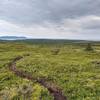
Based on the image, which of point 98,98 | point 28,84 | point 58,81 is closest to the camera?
point 98,98

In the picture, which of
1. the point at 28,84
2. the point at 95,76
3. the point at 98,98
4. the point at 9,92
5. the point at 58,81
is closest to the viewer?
the point at 98,98

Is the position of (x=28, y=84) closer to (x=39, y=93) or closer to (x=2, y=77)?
(x=39, y=93)

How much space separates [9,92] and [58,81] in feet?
39.1

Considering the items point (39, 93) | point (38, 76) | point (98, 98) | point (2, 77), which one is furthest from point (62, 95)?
point (2, 77)

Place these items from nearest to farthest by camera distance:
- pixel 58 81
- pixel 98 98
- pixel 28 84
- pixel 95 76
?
pixel 98 98 → pixel 28 84 → pixel 58 81 → pixel 95 76

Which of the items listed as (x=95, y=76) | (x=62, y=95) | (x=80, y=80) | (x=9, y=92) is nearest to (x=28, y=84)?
(x=9, y=92)

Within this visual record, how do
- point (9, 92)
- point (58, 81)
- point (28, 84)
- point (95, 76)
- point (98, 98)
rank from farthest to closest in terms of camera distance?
point (95, 76) < point (58, 81) < point (28, 84) < point (9, 92) < point (98, 98)

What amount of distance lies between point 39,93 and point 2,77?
16.6m

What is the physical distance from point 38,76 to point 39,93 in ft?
48.7

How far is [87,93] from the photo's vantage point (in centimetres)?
3288

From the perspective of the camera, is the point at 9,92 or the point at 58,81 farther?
the point at 58,81

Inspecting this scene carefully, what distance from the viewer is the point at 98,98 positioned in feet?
99.7

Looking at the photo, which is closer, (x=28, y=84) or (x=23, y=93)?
(x=23, y=93)

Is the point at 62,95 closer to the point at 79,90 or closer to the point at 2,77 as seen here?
the point at 79,90
